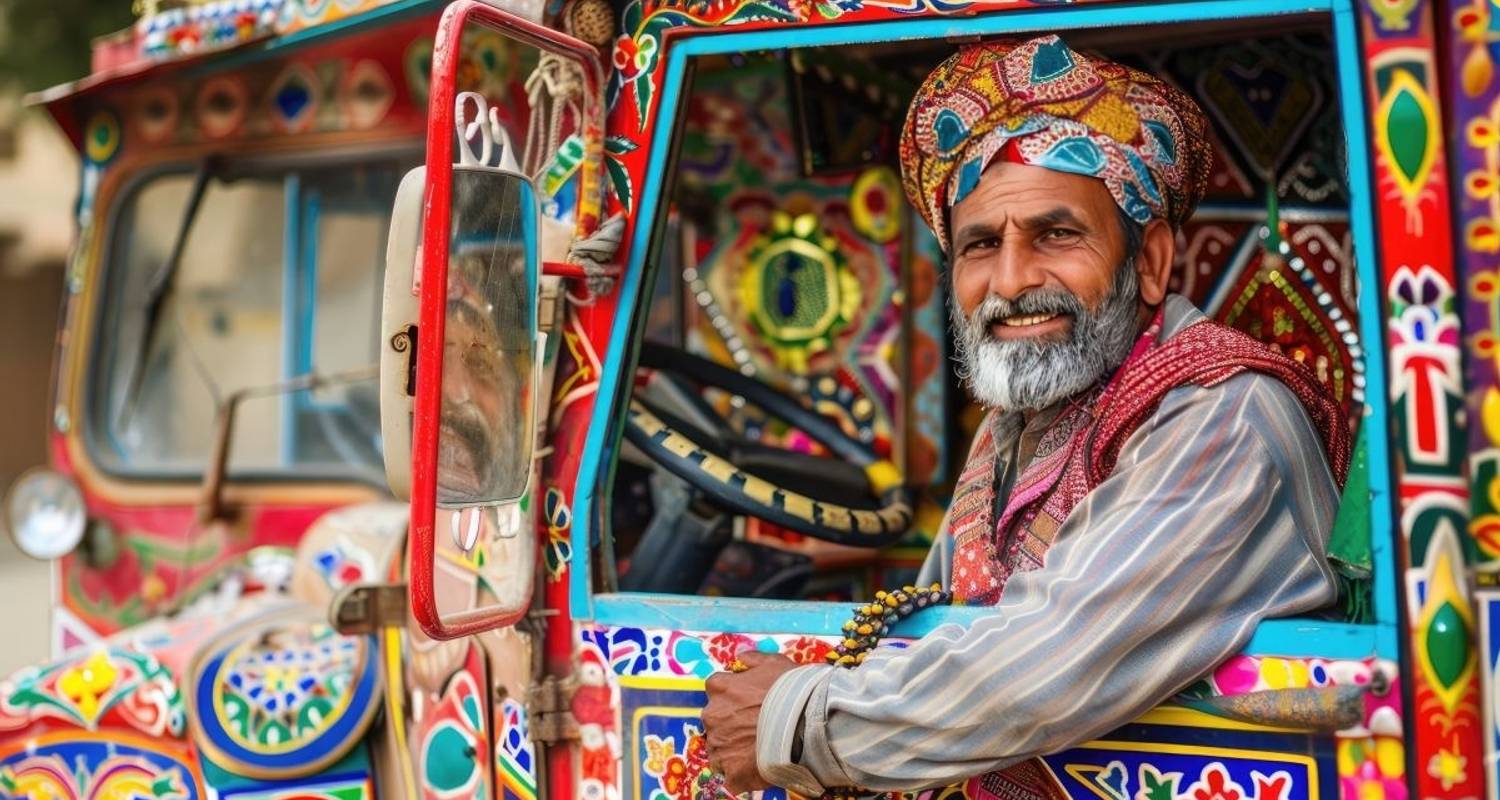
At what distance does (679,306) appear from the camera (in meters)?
3.57

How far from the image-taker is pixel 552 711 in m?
2.24

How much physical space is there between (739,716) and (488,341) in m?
0.55

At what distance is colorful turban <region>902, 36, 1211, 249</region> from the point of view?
221cm

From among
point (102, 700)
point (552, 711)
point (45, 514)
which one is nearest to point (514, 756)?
point (552, 711)

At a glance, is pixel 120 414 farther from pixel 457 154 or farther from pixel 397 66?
pixel 457 154

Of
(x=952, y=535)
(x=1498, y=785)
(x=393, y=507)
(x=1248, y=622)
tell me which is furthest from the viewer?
(x=393, y=507)

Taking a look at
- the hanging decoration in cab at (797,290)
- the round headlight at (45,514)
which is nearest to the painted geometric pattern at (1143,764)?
the hanging decoration in cab at (797,290)

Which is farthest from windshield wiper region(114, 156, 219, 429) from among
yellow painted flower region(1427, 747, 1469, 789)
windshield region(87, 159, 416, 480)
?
yellow painted flower region(1427, 747, 1469, 789)

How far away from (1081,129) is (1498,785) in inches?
37.1

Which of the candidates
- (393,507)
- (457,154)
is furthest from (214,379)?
(457,154)

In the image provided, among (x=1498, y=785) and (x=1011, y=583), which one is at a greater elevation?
(x=1011, y=583)

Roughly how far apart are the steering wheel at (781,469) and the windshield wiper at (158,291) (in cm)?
→ 137

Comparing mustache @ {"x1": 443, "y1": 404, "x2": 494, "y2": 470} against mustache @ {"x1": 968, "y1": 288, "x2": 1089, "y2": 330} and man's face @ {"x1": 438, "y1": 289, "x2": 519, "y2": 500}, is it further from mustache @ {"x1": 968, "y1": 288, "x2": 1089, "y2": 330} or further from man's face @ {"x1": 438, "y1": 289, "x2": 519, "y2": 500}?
mustache @ {"x1": 968, "y1": 288, "x2": 1089, "y2": 330}

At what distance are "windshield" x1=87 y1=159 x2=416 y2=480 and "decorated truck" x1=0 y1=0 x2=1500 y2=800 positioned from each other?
10 millimetres
